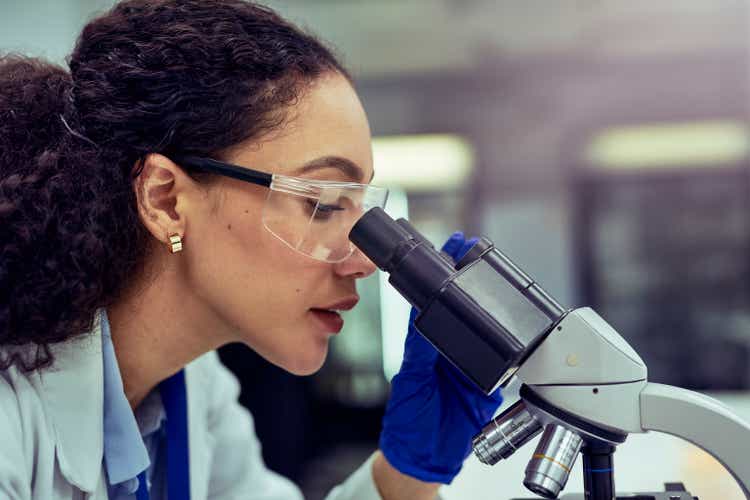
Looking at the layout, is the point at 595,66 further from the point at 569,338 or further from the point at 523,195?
the point at 569,338

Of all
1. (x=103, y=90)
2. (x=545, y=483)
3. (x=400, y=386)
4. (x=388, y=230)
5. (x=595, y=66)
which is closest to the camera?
(x=545, y=483)

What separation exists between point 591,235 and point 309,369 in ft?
10.8

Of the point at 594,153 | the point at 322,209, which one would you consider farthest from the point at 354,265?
the point at 594,153

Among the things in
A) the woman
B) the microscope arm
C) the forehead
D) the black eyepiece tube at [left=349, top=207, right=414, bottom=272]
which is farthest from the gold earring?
the microscope arm

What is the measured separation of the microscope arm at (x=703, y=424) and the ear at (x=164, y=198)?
0.57 meters

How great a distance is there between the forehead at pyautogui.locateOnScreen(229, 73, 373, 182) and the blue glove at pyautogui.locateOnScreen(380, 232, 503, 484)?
0.18m

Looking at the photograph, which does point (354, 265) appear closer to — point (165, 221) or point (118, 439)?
point (165, 221)

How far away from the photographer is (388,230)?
2.50 feet

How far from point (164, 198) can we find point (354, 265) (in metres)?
0.25

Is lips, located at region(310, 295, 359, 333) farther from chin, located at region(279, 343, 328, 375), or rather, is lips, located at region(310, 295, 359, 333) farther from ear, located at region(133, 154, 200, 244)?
ear, located at region(133, 154, 200, 244)

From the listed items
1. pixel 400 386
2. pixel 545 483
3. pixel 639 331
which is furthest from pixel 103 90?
pixel 639 331

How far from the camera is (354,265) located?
3.01 ft

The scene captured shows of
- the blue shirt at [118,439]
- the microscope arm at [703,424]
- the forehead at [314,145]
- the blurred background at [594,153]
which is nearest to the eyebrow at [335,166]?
the forehead at [314,145]

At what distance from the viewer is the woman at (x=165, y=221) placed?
853 millimetres
